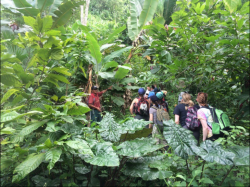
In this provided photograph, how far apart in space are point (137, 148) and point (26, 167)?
65 cm

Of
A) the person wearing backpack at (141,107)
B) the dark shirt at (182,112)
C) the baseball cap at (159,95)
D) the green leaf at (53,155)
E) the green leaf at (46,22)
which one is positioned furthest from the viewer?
the person wearing backpack at (141,107)

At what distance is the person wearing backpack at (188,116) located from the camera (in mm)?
2369

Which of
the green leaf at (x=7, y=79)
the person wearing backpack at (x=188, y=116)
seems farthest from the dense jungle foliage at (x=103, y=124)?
the person wearing backpack at (x=188, y=116)

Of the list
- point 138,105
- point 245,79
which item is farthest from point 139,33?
point 245,79

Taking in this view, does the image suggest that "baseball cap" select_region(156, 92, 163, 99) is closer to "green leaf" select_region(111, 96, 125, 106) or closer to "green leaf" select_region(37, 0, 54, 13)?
"green leaf" select_region(111, 96, 125, 106)

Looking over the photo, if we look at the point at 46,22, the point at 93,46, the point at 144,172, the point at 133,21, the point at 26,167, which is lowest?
the point at 144,172

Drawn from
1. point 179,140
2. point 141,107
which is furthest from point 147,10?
point 179,140

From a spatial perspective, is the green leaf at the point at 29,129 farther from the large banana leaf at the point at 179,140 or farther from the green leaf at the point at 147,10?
the green leaf at the point at 147,10

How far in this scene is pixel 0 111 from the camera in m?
0.61

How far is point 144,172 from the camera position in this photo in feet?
3.83

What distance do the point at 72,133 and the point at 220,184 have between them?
0.94 metres

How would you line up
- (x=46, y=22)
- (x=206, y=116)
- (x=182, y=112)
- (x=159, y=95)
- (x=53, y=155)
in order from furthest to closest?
(x=159, y=95), (x=182, y=112), (x=206, y=116), (x=46, y=22), (x=53, y=155)

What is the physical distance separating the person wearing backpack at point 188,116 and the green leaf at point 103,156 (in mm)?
1603

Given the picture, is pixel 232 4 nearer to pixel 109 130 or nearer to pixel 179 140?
pixel 179 140
